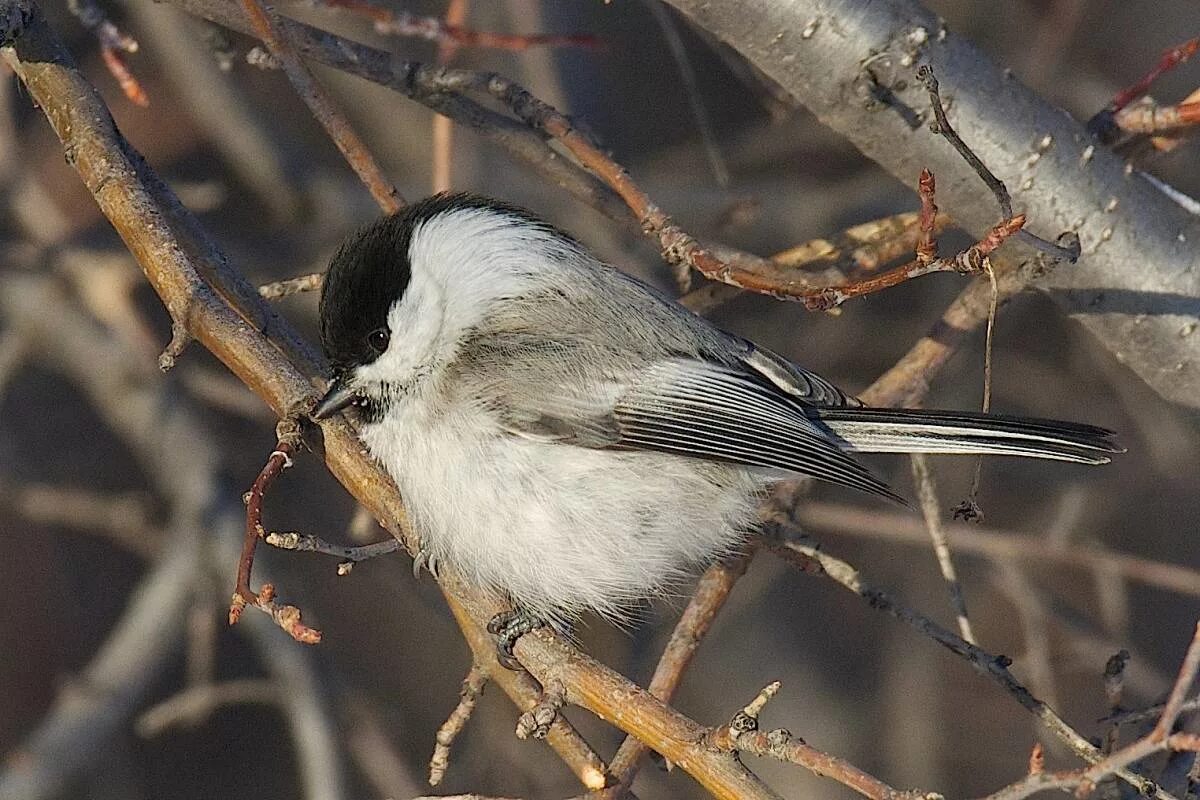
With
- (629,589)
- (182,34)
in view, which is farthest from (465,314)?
(182,34)

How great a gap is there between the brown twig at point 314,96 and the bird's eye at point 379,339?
0.20m

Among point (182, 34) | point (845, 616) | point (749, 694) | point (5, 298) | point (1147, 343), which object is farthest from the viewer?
point (845, 616)

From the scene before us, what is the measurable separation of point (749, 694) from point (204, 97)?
1909 mm

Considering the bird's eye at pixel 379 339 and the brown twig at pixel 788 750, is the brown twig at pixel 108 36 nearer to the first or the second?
the bird's eye at pixel 379 339

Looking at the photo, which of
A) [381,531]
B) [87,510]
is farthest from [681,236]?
[87,510]

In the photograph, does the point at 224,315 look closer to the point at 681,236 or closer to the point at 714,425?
the point at 681,236

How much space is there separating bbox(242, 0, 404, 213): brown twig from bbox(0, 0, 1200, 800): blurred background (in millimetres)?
642

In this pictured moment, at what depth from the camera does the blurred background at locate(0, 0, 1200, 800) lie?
8.64 ft

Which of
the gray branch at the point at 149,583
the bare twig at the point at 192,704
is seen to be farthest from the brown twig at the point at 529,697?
the gray branch at the point at 149,583

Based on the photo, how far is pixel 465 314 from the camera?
79.1 inches

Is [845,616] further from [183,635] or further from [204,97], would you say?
[204,97]

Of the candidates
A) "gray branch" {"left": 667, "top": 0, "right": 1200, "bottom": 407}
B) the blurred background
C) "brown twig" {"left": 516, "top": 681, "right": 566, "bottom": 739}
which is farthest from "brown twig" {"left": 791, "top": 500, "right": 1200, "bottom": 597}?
"brown twig" {"left": 516, "top": 681, "right": 566, "bottom": 739}

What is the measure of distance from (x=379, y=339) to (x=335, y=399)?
19 cm

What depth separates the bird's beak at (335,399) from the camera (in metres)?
1.72
